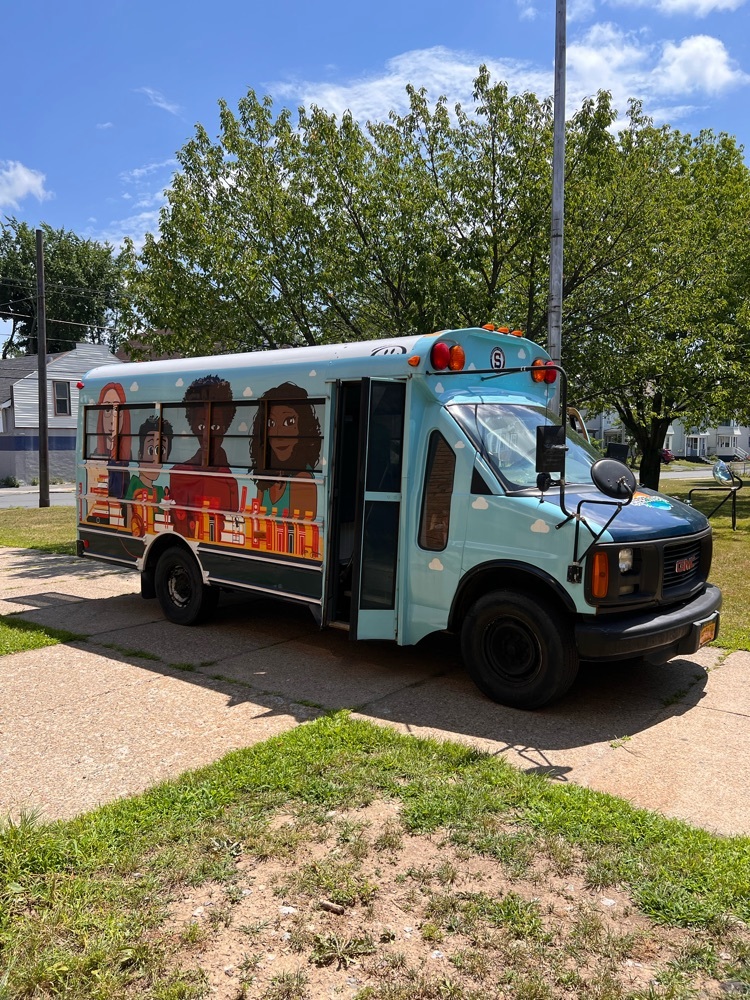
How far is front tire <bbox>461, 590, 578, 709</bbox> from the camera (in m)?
5.23

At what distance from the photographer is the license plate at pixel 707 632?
561 cm

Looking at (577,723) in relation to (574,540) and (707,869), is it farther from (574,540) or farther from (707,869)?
(707,869)

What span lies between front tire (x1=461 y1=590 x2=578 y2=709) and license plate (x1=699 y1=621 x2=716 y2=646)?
3.43 feet

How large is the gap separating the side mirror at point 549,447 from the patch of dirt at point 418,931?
232 centimetres

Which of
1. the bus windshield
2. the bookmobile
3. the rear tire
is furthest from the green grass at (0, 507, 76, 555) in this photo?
the bus windshield

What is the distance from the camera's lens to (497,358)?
6.45 m

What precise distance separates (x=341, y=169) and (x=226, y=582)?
23.2ft

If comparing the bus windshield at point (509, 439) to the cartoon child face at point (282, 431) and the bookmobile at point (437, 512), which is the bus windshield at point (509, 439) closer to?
the bookmobile at point (437, 512)

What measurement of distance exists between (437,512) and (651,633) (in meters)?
1.72

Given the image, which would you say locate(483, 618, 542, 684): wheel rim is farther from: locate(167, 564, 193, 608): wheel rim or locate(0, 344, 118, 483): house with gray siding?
locate(0, 344, 118, 483): house with gray siding

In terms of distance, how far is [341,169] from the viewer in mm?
11516

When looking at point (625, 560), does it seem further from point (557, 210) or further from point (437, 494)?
point (557, 210)

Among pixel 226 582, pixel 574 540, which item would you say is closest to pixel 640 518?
pixel 574 540

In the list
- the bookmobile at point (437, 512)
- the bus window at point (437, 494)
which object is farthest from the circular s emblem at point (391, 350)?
the bus window at point (437, 494)
